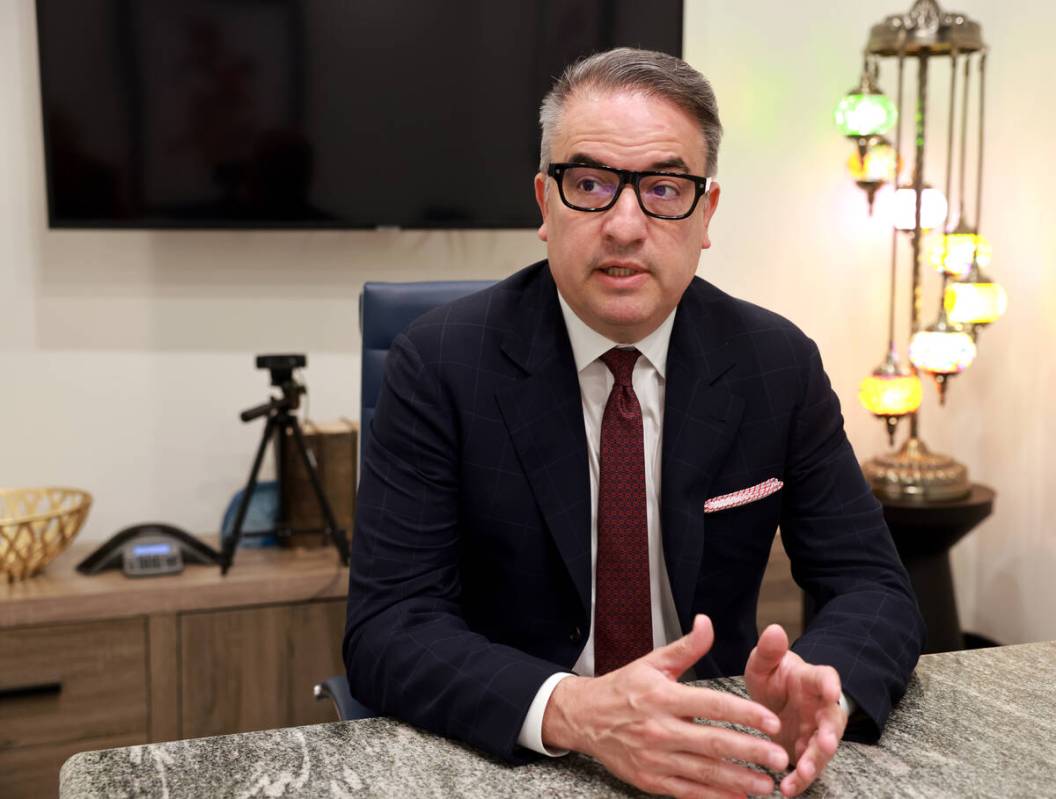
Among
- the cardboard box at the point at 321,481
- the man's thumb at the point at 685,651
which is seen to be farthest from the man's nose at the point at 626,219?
the cardboard box at the point at 321,481

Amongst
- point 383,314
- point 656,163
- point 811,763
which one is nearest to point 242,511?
point 383,314

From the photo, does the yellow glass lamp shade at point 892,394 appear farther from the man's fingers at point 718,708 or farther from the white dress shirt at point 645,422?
the man's fingers at point 718,708

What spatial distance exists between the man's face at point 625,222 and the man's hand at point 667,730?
491mm

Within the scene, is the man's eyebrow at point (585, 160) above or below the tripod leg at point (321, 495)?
above

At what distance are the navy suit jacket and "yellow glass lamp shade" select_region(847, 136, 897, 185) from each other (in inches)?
61.6

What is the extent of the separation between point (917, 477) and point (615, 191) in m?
1.77

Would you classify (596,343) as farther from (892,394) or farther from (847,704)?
(892,394)

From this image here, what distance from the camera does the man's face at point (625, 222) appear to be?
1392 millimetres

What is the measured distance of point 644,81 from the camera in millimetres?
1412

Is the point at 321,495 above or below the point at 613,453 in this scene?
below

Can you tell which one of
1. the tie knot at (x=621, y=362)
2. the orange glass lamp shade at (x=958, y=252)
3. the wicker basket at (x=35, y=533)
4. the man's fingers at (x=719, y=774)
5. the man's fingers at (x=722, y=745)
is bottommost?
the wicker basket at (x=35, y=533)

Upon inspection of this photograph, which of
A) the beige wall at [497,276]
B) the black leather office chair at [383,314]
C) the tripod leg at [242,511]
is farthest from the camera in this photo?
the beige wall at [497,276]

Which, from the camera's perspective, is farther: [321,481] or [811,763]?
[321,481]

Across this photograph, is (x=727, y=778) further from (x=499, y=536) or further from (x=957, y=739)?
A: (x=499, y=536)
